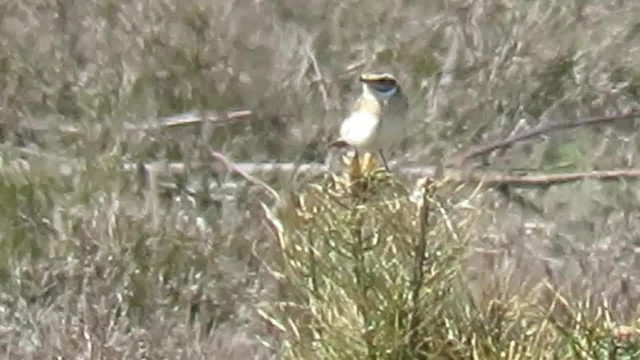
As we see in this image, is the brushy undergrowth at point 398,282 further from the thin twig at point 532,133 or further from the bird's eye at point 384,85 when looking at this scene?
the thin twig at point 532,133

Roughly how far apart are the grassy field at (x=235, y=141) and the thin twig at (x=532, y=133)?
0.31 feet

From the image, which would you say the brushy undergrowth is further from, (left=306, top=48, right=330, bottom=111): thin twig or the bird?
(left=306, top=48, right=330, bottom=111): thin twig

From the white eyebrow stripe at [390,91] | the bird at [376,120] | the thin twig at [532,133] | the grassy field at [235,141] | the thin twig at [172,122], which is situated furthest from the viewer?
the thin twig at [172,122]

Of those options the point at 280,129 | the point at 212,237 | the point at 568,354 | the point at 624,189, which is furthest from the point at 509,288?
the point at 280,129

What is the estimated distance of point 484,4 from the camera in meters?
6.21

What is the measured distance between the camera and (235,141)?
567 cm

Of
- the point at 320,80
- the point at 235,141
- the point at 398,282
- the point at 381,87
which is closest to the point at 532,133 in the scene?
the point at 320,80

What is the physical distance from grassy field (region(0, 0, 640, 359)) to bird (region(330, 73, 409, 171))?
32cm

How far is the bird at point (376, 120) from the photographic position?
108 inches

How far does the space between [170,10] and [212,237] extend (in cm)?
142

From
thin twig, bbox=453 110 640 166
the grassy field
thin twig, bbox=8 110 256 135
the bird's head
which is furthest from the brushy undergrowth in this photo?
thin twig, bbox=8 110 256 135

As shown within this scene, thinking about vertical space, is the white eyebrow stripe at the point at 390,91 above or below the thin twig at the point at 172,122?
below

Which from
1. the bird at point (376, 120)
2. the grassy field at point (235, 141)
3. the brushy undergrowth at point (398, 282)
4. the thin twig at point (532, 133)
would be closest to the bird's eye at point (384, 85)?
the bird at point (376, 120)

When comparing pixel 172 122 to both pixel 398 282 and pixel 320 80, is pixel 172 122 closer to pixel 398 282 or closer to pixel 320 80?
pixel 320 80
